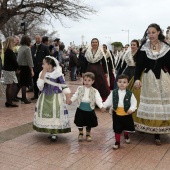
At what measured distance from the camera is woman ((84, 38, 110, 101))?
27.1ft

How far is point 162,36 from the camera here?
5.59m

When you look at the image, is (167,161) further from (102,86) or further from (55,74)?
(102,86)

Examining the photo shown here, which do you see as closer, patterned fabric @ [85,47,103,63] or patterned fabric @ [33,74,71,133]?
patterned fabric @ [33,74,71,133]

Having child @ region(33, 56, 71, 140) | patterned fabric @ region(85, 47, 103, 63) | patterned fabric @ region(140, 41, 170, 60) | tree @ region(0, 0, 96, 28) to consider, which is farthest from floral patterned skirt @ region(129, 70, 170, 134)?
tree @ region(0, 0, 96, 28)

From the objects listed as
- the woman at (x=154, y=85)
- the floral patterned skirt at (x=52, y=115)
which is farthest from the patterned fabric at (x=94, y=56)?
the floral patterned skirt at (x=52, y=115)

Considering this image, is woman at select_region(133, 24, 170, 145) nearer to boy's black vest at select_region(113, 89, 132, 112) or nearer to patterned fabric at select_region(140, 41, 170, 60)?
patterned fabric at select_region(140, 41, 170, 60)

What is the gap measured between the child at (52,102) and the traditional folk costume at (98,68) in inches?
110

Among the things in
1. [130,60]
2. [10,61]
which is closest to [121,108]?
[130,60]

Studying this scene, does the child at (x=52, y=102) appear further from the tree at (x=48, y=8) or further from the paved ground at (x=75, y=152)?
the tree at (x=48, y=8)

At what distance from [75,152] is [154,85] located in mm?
1646

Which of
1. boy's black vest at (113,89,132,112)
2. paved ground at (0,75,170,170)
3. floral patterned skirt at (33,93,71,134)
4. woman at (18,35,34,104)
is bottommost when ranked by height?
paved ground at (0,75,170,170)

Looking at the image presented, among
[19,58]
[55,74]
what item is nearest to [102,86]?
[19,58]

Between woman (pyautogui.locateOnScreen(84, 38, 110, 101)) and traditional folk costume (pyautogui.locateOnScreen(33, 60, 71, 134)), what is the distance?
111 inches

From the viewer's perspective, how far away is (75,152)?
195 inches
